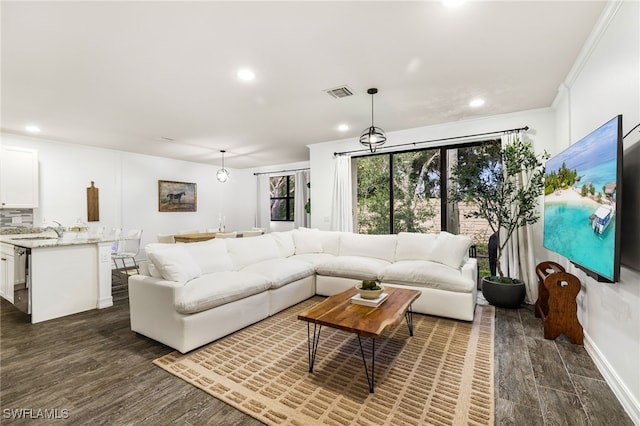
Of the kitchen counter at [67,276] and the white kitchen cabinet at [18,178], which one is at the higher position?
the white kitchen cabinet at [18,178]

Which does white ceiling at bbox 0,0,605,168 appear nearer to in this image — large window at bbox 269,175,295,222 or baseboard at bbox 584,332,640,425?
baseboard at bbox 584,332,640,425

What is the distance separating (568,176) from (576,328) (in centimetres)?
140

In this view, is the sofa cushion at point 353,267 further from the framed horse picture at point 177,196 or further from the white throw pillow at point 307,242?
the framed horse picture at point 177,196

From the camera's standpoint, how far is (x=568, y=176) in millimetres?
2555

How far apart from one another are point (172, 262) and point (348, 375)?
1940 mm

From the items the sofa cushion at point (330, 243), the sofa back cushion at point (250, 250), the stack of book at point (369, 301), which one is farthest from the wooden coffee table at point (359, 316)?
the sofa cushion at point (330, 243)

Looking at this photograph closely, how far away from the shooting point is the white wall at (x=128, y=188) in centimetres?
551

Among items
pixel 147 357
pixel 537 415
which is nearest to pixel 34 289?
pixel 147 357

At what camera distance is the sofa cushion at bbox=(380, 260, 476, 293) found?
3279mm

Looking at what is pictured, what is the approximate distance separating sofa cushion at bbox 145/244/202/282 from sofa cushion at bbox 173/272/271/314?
0.10 meters

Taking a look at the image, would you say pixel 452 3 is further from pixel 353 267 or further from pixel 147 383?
pixel 147 383

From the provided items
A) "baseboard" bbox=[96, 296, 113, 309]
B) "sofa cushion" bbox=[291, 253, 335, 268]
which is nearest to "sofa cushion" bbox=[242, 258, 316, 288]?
"sofa cushion" bbox=[291, 253, 335, 268]

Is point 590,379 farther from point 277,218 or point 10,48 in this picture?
point 277,218

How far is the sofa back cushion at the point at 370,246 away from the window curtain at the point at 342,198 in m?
0.80
